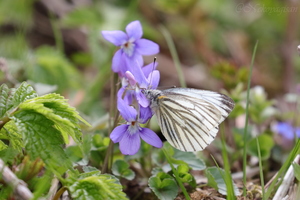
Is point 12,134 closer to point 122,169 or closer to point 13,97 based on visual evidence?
point 13,97

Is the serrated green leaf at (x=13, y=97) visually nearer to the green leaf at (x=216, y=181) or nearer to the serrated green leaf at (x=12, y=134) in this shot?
the serrated green leaf at (x=12, y=134)

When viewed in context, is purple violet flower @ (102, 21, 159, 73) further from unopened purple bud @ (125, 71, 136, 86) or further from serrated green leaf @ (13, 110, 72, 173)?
serrated green leaf @ (13, 110, 72, 173)

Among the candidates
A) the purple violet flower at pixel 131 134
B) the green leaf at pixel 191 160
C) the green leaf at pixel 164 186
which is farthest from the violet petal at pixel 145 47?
the green leaf at pixel 164 186

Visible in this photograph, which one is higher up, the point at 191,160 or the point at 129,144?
the point at 129,144

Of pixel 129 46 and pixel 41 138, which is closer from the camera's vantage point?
pixel 41 138

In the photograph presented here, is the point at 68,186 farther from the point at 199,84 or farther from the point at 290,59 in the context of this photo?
the point at 290,59

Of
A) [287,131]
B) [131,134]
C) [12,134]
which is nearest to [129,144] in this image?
[131,134]
